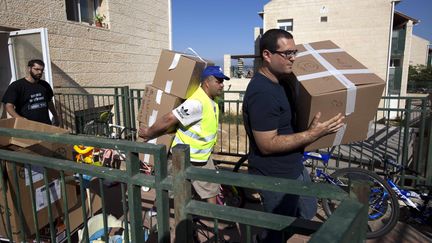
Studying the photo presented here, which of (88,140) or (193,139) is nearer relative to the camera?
(88,140)

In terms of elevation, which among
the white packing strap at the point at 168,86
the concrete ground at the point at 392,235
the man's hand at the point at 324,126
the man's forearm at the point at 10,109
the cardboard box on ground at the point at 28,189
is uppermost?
the white packing strap at the point at 168,86

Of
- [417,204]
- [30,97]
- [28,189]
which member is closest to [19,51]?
[30,97]

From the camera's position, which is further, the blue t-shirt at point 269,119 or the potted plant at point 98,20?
the potted plant at point 98,20

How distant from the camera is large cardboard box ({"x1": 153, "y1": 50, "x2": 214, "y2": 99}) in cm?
301

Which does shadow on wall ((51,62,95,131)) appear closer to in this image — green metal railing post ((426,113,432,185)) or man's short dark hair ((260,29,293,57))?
man's short dark hair ((260,29,293,57))

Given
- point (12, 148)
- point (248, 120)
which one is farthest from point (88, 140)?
point (12, 148)

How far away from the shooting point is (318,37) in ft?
62.4

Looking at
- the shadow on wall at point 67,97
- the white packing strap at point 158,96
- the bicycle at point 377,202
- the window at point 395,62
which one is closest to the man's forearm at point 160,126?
the white packing strap at point 158,96

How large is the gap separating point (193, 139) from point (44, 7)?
16.3 feet

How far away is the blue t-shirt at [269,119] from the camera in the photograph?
6.21 ft

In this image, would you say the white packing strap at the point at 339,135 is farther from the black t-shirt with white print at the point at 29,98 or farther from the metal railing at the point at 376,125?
the black t-shirt with white print at the point at 29,98

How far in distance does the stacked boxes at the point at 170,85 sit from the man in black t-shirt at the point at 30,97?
2.03m

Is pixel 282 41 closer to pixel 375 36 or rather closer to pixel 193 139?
pixel 193 139

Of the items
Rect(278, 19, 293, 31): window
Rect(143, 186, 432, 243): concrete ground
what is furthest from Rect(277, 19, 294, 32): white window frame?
Rect(143, 186, 432, 243): concrete ground
